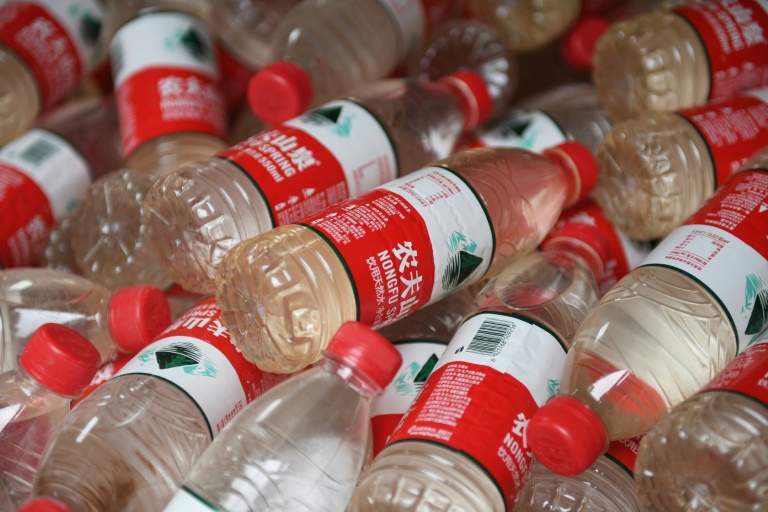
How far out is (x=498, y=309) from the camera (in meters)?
1.14

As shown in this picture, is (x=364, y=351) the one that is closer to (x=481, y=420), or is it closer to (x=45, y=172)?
(x=481, y=420)

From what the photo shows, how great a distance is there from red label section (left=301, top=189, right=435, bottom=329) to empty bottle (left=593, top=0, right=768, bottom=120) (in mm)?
560

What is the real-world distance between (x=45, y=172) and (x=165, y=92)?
0.28 m

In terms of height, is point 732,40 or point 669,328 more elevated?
point 732,40

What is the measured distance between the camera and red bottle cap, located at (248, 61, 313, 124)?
1.40 m

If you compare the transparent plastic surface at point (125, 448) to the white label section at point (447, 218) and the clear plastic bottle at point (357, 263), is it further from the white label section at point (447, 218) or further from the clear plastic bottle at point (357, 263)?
the white label section at point (447, 218)

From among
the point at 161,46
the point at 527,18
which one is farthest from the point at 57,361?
the point at 527,18

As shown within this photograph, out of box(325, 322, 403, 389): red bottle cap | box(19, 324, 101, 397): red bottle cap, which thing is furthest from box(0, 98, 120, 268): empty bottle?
box(325, 322, 403, 389): red bottle cap

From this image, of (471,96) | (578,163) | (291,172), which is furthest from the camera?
(471,96)

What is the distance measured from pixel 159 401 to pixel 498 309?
45 centimetres

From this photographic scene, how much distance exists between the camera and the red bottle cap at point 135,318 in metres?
1.20

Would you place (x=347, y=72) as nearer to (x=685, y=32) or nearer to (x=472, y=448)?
(x=685, y=32)

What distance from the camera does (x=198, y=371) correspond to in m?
1.09

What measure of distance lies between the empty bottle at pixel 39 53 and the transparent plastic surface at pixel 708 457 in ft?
4.33
